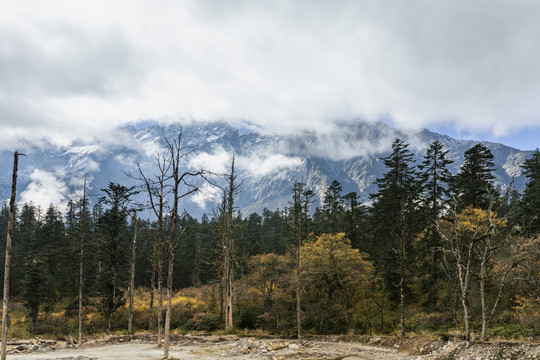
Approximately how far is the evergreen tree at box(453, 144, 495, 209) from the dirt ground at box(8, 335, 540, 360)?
1759 centimetres

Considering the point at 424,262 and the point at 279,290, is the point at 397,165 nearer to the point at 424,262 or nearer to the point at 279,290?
the point at 424,262

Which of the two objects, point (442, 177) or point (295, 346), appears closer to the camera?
point (295, 346)

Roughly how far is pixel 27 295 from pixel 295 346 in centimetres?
3262

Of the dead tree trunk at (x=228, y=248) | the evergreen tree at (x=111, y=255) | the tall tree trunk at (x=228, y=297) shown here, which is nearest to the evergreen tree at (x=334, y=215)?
the dead tree trunk at (x=228, y=248)

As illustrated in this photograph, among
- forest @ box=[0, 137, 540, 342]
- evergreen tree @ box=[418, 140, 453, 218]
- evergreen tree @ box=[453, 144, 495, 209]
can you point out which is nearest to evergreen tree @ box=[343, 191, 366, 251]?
forest @ box=[0, 137, 540, 342]

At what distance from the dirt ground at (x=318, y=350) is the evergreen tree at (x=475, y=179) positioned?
1759 centimetres

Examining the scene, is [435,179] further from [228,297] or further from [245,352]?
[245,352]

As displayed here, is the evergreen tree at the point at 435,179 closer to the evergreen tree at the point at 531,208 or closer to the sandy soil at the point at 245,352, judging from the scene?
the evergreen tree at the point at 531,208

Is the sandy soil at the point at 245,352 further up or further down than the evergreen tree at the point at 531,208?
further down

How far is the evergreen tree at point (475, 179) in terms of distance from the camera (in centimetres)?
2883

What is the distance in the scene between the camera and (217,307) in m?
32.9

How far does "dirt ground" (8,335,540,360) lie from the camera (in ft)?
42.7

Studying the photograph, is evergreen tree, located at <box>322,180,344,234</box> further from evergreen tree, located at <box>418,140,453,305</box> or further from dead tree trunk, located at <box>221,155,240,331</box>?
dead tree trunk, located at <box>221,155,240,331</box>

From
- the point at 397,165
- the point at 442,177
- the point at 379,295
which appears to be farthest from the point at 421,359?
the point at 397,165
